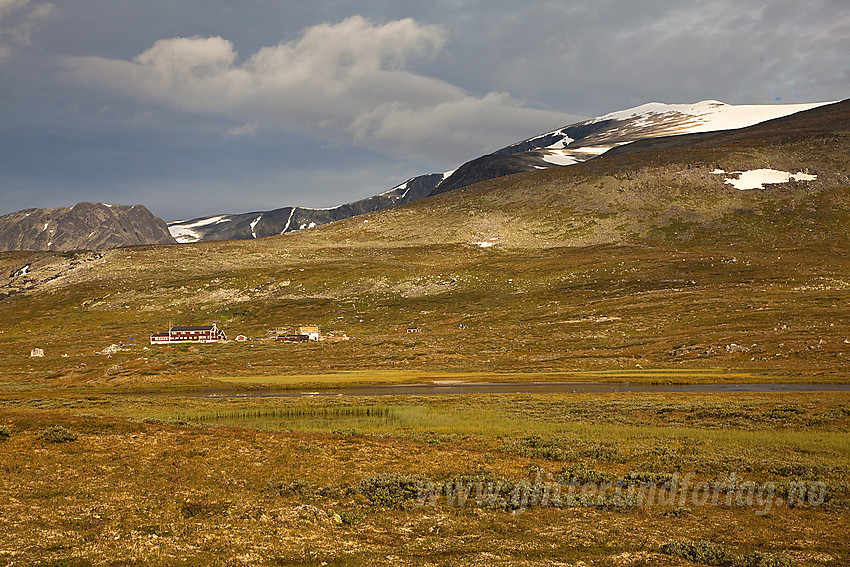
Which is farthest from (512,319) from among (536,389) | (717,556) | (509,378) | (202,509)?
(717,556)

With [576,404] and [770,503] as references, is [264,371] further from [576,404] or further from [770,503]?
[770,503]

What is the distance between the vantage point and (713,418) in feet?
143

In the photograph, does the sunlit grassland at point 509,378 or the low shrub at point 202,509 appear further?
the sunlit grassland at point 509,378

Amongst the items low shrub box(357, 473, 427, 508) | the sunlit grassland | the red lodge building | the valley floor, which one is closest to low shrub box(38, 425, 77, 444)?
the valley floor

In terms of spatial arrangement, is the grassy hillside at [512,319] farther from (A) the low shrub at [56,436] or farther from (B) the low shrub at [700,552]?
(B) the low shrub at [700,552]

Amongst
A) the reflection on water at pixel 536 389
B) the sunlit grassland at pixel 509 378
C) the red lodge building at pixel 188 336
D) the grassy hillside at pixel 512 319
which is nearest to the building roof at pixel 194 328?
the red lodge building at pixel 188 336

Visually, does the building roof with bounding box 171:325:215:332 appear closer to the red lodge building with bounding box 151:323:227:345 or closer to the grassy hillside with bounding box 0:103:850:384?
the red lodge building with bounding box 151:323:227:345

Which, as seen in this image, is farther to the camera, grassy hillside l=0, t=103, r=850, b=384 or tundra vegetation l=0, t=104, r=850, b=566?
grassy hillside l=0, t=103, r=850, b=384

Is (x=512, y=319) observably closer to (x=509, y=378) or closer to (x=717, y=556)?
(x=509, y=378)

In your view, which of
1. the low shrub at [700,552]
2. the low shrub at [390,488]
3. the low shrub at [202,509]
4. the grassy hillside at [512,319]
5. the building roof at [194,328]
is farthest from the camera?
the building roof at [194,328]

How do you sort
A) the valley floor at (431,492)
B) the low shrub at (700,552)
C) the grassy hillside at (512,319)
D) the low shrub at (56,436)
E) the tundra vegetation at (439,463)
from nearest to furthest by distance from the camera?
1. the low shrub at (700,552)
2. the valley floor at (431,492)
3. the tundra vegetation at (439,463)
4. the low shrub at (56,436)
5. the grassy hillside at (512,319)

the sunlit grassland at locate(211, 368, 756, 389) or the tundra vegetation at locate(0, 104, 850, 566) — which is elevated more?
the tundra vegetation at locate(0, 104, 850, 566)

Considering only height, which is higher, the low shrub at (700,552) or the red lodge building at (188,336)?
the low shrub at (700,552)

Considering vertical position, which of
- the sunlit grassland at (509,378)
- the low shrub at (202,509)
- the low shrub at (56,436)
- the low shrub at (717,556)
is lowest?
the sunlit grassland at (509,378)
